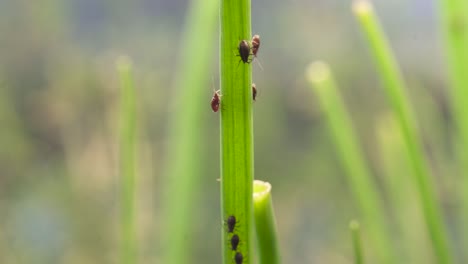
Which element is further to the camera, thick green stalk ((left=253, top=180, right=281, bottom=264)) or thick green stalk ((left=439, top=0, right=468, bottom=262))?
thick green stalk ((left=439, top=0, right=468, bottom=262))

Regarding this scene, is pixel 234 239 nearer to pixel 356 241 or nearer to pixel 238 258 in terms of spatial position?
pixel 238 258

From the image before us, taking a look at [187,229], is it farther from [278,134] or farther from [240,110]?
[278,134]

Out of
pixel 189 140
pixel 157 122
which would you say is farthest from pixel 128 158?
pixel 157 122

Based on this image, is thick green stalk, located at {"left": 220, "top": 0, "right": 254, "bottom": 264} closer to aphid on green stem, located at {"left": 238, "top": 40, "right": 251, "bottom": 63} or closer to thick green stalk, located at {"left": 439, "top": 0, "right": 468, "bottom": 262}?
aphid on green stem, located at {"left": 238, "top": 40, "right": 251, "bottom": 63}

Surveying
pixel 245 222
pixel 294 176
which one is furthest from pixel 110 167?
pixel 245 222

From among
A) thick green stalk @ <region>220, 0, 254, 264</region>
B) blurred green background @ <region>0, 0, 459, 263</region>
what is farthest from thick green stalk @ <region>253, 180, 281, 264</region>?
blurred green background @ <region>0, 0, 459, 263</region>
